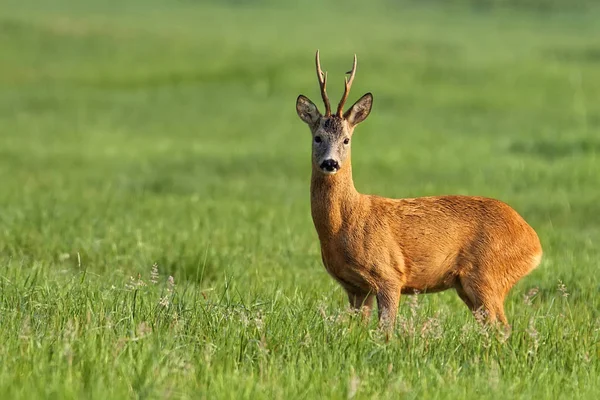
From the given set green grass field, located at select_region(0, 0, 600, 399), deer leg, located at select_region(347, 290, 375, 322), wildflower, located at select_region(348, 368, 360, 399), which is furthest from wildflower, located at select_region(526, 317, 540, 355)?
deer leg, located at select_region(347, 290, 375, 322)

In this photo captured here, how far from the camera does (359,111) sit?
303 inches

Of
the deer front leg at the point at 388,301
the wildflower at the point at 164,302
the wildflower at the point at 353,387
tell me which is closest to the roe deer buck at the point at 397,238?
the deer front leg at the point at 388,301

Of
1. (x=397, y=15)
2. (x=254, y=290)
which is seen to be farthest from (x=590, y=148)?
(x=397, y=15)

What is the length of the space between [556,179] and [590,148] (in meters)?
3.75

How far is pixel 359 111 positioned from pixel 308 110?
0.34 metres

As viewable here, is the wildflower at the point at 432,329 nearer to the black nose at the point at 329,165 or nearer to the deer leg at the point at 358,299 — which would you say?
the deer leg at the point at 358,299

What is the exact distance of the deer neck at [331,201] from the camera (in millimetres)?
7438

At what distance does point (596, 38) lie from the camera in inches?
2047

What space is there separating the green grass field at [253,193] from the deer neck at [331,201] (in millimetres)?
529

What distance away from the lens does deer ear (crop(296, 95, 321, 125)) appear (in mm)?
7668

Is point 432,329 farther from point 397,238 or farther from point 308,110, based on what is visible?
point 308,110

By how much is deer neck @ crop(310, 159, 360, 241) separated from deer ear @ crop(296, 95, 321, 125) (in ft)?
1.14

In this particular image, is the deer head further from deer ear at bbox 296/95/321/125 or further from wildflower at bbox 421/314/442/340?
wildflower at bbox 421/314/442/340

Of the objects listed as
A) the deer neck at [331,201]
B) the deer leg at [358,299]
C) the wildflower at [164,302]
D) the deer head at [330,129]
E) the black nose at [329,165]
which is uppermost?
the deer head at [330,129]
